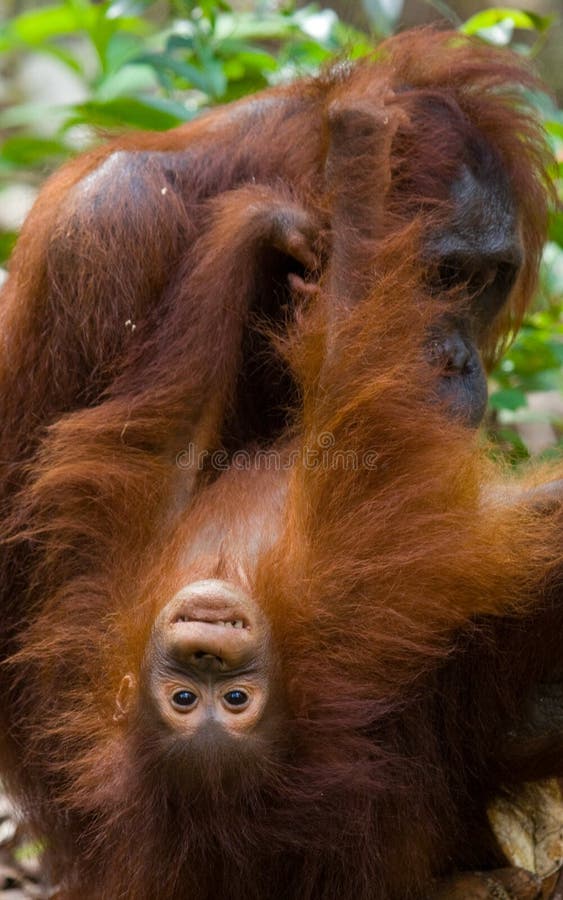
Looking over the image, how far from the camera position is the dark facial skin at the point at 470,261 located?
2578 millimetres

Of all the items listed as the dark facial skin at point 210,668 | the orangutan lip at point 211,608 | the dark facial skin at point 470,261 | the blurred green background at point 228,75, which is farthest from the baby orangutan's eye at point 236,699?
the blurred green background at point 228,75

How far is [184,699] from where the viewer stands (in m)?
2.09

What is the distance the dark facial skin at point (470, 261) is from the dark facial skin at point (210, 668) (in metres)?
0.68

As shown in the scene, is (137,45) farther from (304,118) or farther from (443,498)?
(443,498)

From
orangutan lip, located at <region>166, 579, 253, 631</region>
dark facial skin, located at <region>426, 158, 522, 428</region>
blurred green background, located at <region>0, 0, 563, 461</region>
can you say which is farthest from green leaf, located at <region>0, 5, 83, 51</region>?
orangutan lip, located at <region>166, 579, 253, 631</region>

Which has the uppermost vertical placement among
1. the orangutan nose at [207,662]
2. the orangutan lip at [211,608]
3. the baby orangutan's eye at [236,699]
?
the orangutan lip at [211,608]

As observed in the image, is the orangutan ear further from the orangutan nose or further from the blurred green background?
the blurred green background

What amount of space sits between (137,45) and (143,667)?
2484 mm

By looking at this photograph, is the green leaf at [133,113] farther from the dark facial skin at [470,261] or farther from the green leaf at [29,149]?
the dark facial skin at [470,261]

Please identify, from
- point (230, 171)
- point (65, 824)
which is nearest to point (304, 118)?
point (230, 171)

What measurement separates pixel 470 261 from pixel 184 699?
3.63ft

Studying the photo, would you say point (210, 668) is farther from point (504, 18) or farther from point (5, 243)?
point (504, 18)

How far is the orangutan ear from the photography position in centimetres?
223

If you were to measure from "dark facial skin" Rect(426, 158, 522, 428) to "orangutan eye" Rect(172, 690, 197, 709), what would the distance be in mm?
807
